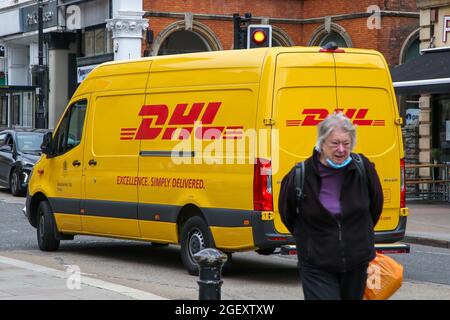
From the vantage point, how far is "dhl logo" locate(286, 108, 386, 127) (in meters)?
11.9

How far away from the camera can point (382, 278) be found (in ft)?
25.0

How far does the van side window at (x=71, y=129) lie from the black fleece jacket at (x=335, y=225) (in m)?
8.20

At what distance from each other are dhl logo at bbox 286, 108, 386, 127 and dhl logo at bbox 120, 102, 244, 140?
0.66 metres

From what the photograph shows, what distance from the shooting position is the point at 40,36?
38.2 m

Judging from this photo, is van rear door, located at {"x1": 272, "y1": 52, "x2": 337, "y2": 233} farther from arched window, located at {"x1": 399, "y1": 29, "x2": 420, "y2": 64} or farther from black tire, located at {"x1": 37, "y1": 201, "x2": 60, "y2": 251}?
arched window, located at {"x1": 399, "y1": 29, "x2": 420, "y2": 64}

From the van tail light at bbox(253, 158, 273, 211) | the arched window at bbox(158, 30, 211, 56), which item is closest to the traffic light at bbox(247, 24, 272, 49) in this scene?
the van tail light at bbox(253, 158, 273, 211)

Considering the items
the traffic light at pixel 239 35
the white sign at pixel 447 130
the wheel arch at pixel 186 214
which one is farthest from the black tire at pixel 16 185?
the wheel arch at pixel 186 214

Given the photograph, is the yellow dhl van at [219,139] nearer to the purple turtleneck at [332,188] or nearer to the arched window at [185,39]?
the purple turtleneck at [332,188]

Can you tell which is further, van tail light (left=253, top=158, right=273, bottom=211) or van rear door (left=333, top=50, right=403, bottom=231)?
van rear door (left=333, top=50, right=403, bottom=231)

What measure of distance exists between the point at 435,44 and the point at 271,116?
15312 mm

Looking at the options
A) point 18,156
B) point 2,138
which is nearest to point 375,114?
point 18,156

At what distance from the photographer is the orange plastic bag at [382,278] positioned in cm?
746
